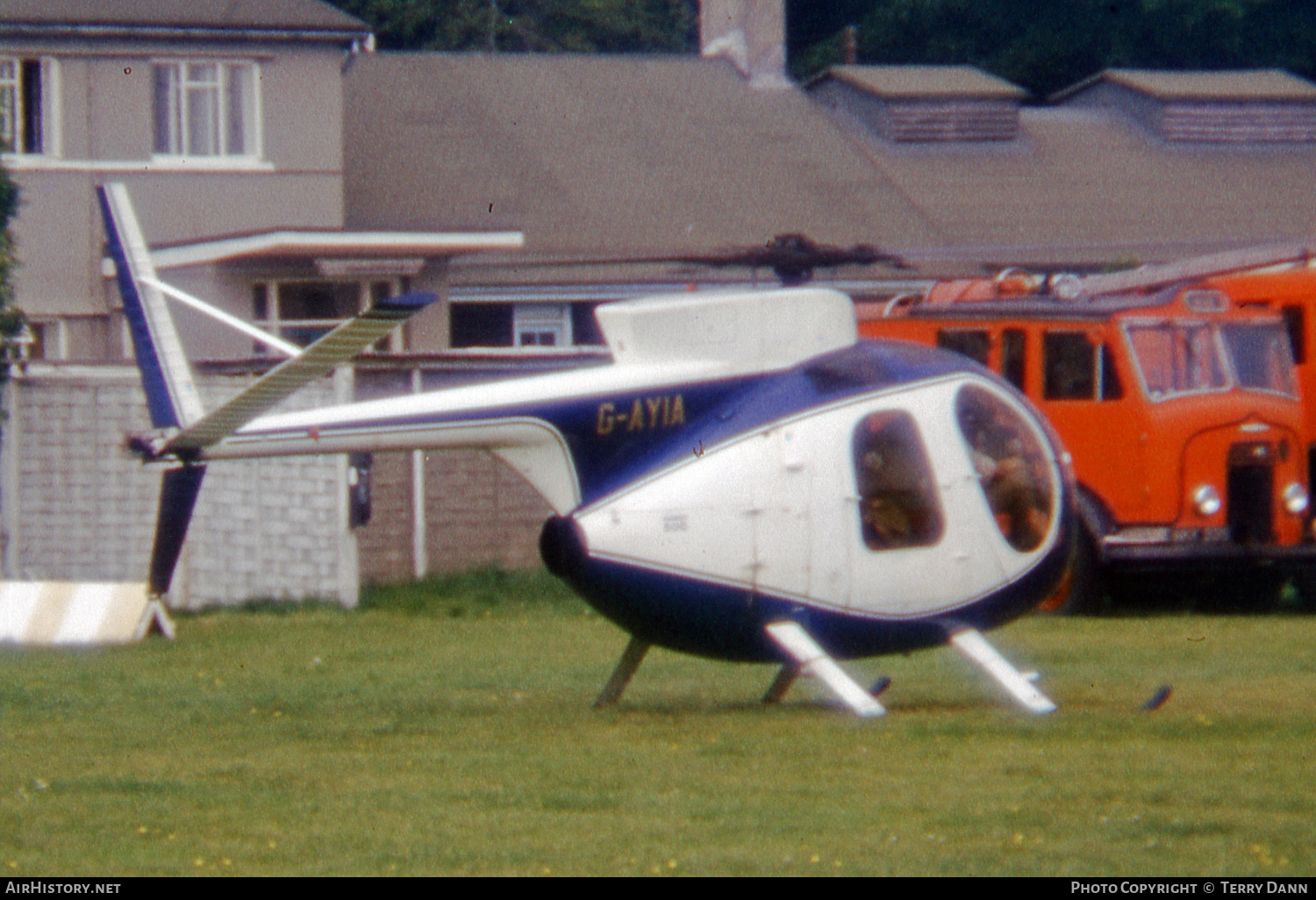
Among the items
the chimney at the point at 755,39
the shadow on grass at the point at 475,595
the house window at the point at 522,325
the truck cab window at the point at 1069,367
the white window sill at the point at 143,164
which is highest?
the chimney at the point at 755,39

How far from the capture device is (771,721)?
11633mm

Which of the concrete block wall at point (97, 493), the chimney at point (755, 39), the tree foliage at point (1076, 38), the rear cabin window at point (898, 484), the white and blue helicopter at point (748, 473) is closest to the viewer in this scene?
the white and blue helicopter at point (748, 473)

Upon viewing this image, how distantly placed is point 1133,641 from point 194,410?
763 centimetres

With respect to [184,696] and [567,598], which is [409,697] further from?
[567,598]

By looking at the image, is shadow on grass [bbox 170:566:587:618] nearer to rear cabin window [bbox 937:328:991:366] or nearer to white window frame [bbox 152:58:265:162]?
rear cabin window [bbox 937:328:991:366]

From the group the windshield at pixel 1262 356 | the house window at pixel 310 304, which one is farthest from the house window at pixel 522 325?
the windshield at pixel 1262 356

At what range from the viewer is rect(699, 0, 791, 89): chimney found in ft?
119

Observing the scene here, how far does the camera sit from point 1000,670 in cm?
1162

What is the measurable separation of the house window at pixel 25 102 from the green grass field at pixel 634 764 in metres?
12.4

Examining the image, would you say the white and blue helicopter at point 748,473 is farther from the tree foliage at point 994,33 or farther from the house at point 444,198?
the tree foliage at point 994,33

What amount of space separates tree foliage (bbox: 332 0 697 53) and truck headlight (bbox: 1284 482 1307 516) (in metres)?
31.2

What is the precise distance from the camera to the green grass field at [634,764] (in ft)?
26.7

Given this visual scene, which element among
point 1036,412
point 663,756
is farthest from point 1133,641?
point 663,756

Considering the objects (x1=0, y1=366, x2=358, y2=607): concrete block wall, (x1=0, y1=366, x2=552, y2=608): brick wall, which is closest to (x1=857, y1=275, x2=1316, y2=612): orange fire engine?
(x1=0, y1=366, x2=552, y2=608): brick wall
